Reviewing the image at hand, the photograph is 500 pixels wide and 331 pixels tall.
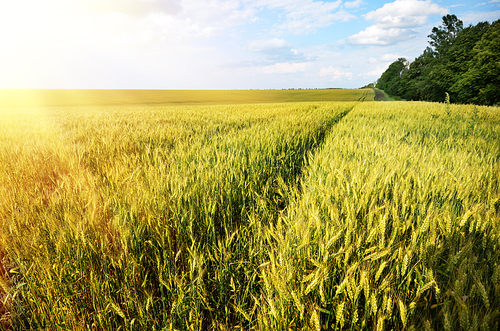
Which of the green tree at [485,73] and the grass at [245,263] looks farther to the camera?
the green tree at [485,73]

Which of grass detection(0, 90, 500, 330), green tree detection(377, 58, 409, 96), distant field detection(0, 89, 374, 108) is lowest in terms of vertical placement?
grass detection(0, 90, 500, 330)

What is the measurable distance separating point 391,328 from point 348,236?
335mm

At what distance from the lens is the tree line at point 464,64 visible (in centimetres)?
2622

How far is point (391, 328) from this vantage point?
0.81 meters

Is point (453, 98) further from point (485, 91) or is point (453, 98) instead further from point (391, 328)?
point (391, 328)

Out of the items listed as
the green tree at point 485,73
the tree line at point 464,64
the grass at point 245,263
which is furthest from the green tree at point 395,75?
the grass at point 245,263

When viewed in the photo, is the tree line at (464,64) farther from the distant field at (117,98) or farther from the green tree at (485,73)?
the distant field at (117,98)

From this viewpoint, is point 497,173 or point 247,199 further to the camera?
point 497,173

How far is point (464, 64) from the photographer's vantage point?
101 feet

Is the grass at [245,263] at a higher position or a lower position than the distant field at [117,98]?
lower

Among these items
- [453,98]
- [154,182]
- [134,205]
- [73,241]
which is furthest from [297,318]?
[453,98]

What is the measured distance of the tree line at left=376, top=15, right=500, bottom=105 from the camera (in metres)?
26.2

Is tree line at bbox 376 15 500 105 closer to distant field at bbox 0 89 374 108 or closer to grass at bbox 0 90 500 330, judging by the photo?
distant field at bbox 0 89 374 108

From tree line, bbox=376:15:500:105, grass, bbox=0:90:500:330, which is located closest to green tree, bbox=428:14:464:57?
tree line, bbox=376:15:500:105
